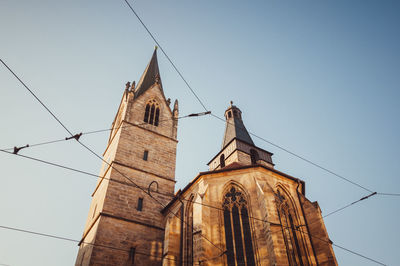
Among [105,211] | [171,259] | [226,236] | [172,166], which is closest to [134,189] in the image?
[105,211]

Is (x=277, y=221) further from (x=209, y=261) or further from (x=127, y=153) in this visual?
(x=127, y=153)

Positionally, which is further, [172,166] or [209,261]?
[172,166]

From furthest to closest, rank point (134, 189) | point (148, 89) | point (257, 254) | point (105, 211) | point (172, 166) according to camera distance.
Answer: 1. point (148, 89)
2. point (172, 166)
3. point (134, 189)
4. point (105, 211)
5. point (257, 254)

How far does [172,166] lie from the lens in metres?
19.7

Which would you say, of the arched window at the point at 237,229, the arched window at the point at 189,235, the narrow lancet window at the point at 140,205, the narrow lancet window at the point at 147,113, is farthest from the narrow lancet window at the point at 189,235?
the narrow lancet window at the point at 147,113

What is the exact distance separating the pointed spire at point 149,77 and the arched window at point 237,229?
13.3 metres

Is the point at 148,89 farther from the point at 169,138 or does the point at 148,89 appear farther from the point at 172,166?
the point at 172,166

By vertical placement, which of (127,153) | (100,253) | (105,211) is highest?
(127,153)

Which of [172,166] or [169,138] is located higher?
[169,138]

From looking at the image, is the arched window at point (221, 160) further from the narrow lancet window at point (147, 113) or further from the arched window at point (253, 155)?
the narrow lancet window at point (147, 113)

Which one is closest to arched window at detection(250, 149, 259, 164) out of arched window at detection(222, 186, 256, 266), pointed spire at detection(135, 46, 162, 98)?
pointed spire at detection(135, 46, 162, 98)

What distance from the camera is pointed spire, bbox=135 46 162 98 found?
24458 mm

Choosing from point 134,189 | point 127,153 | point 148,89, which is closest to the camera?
point 134,189

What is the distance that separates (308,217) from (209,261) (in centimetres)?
549
